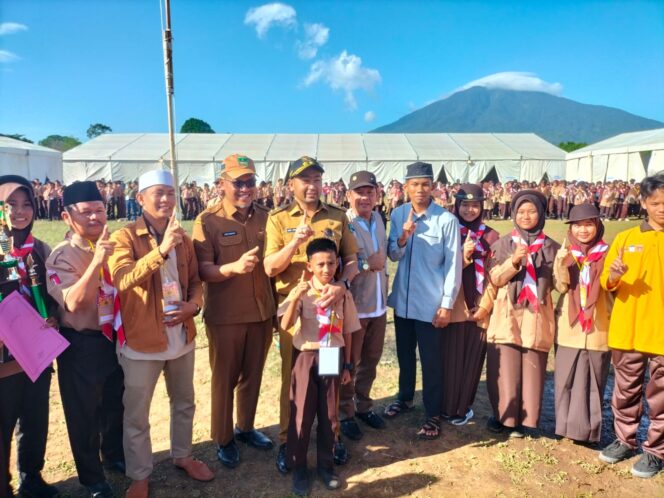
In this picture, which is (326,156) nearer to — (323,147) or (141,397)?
(323,147)

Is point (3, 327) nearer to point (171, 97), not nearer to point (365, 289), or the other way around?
point (365, 289)

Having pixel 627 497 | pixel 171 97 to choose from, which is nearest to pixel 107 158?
pixel 171 97

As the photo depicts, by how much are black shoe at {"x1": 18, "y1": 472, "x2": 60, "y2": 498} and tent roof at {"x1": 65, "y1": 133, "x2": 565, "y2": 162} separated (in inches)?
1003

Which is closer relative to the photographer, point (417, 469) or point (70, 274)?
point (70, 274)

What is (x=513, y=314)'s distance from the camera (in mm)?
3697

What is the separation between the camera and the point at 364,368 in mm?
4074

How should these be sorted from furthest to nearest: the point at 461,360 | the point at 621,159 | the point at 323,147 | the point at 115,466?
the point at 323,147, the point at 621,159, the point at 461,360, the point at 115,466

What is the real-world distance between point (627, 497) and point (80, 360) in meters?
3.81

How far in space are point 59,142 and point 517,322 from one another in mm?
88729

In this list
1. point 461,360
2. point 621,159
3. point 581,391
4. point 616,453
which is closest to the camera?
point 616,453

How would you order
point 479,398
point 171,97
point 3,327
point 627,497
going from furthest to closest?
point 171,97, point 479,398, point 627,497, point 3,327

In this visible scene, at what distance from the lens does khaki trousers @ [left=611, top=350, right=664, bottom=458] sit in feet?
10.8

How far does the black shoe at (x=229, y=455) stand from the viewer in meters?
3.46

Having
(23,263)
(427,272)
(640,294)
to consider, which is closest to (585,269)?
(640,294)
